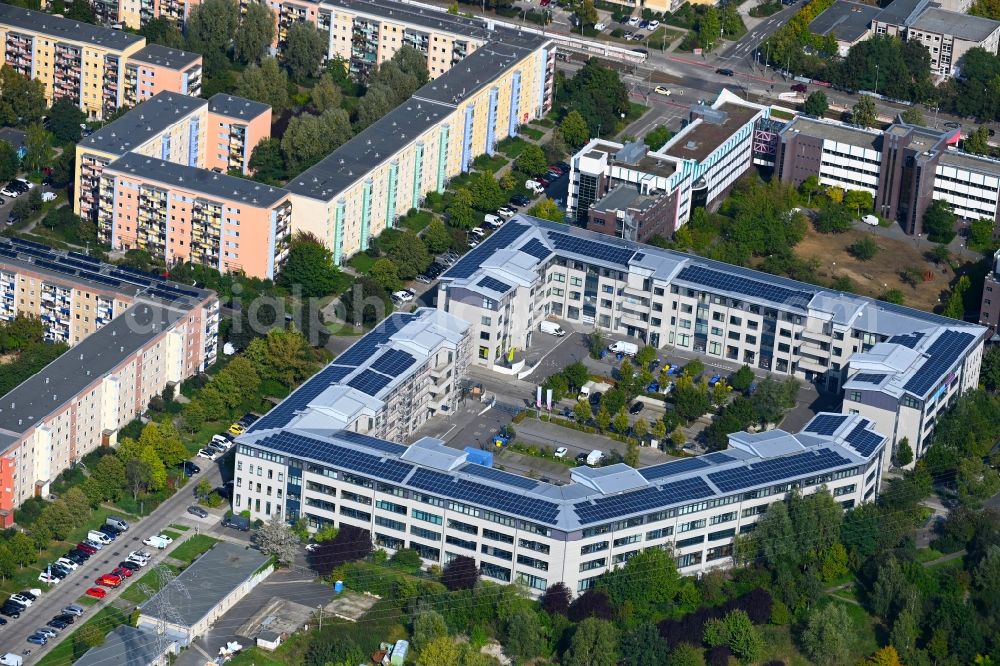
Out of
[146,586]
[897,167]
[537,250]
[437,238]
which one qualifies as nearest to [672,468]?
[537,250]

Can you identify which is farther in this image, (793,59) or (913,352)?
(793,59)

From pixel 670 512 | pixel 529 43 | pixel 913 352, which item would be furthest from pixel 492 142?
pixel 670 512

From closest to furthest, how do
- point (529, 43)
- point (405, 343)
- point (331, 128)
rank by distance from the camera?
point (405, 343), point (331, 128), point (529, 43)

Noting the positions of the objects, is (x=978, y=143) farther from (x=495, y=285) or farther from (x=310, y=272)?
(x=310, y=272)

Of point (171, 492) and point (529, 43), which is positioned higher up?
point (529, 43)

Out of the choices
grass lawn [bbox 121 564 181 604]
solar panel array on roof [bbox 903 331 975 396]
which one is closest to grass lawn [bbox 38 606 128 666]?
grass lawn [bbox 121 564 181 604]

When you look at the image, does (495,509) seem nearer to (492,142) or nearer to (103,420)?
(103,420)

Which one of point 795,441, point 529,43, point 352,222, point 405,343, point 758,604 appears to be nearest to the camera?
point 758,604

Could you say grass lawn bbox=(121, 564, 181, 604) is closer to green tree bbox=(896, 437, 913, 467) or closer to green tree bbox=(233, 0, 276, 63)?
green tree bbox=(896, 437, 913, 467)
